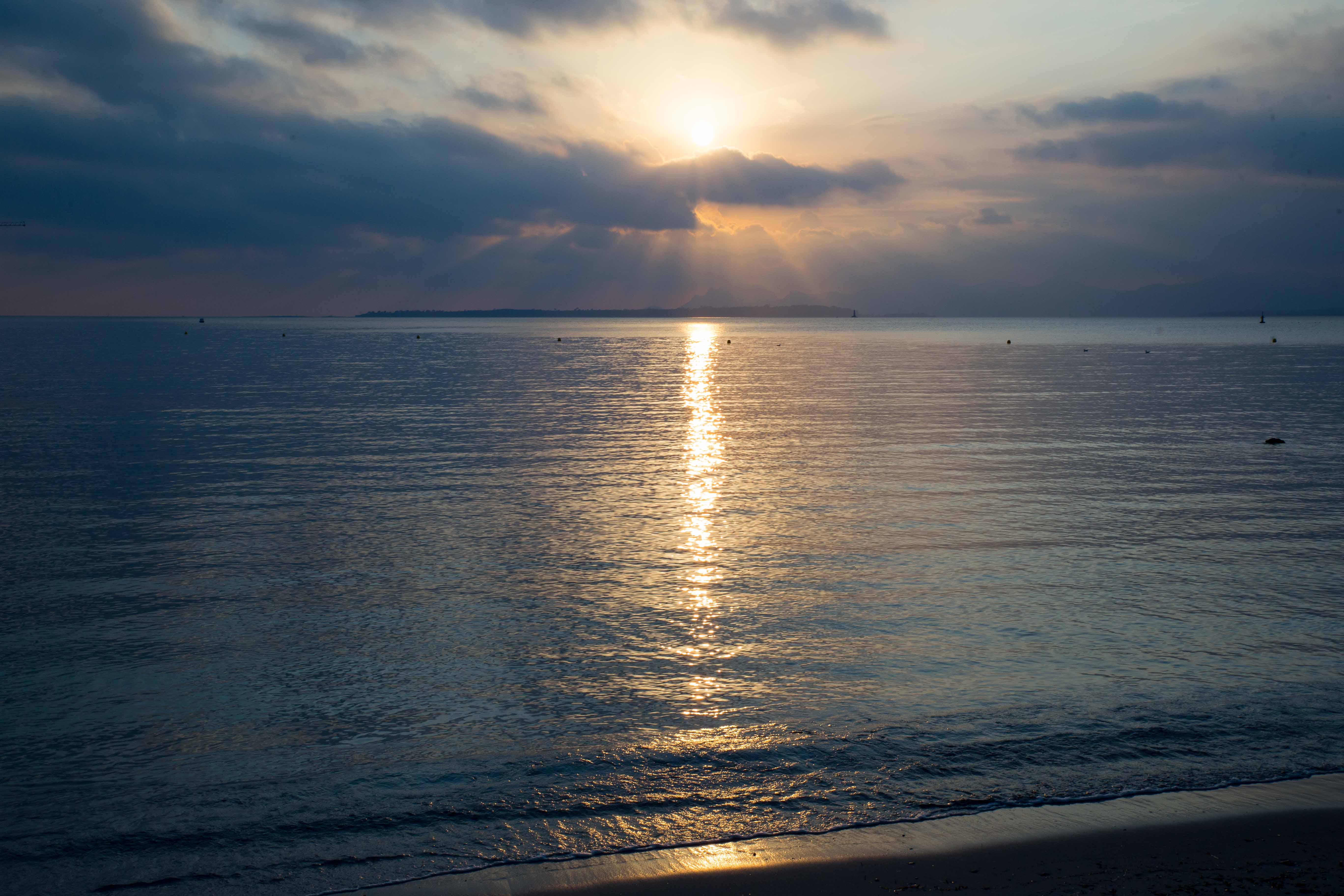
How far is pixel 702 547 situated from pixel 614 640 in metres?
4.27

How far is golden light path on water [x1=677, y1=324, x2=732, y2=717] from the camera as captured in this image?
916 centimetres

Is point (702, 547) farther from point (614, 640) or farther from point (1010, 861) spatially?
point (1010, 861)

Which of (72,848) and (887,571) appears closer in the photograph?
(72,848)

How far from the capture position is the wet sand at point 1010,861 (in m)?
5.79

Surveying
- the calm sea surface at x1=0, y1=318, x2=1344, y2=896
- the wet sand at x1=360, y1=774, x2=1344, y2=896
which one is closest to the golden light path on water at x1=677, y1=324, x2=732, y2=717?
the calm sea surface at x1=0, y1=318, x2=1344, y2=896

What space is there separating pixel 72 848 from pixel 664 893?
395 centimetres

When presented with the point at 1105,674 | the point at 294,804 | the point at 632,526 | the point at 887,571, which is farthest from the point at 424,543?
the point at 1105,674

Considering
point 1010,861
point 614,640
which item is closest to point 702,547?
point 614,640

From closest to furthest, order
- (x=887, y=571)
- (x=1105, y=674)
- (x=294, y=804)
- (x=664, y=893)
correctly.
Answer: (x=664, y=893)
(x=294, y=804)
(x=1105, y=674)
(x=887, y=571)

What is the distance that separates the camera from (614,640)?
33.8 feet

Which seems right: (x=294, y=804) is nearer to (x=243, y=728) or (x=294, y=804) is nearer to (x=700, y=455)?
(x=243, y=728)

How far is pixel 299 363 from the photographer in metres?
73.5

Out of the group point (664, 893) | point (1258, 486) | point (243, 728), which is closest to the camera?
point (664, 893)

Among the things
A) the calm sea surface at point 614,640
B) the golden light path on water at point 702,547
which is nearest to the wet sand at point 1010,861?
the calm sea surface at point 614,640
